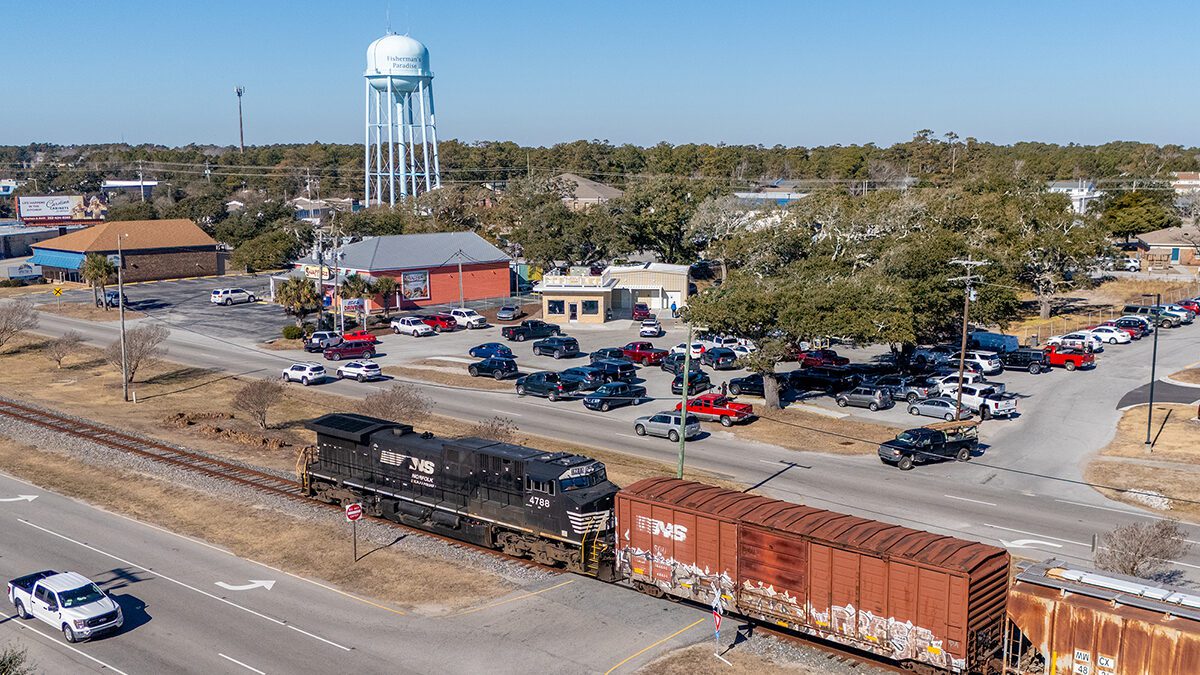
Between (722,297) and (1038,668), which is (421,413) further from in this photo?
(1038,668)

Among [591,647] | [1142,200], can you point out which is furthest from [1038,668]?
[1142,200]

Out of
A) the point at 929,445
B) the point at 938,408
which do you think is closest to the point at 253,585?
the point at 929,445

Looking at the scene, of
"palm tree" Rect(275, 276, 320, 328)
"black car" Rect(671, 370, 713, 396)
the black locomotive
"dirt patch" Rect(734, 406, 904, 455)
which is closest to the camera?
the black locomotive

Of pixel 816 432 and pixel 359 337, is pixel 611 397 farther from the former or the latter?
pixel 359 337

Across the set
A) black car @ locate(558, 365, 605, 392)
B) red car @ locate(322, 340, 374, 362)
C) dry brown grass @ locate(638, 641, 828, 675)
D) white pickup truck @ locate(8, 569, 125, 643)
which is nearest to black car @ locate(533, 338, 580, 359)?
black car @ locate(558, 365, 605, 392)

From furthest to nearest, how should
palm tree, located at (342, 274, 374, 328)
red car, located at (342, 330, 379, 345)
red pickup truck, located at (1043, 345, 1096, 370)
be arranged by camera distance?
1. palm tree, located at (342, 274, 374, 328)
2. red car, located at (342, 330, 379, 345)
3. red pickup truck, located at (1043, 345, 1096, 370)

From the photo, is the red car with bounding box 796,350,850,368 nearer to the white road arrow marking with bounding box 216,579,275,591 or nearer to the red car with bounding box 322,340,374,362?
the red car with bounding box 322,340,374,362
